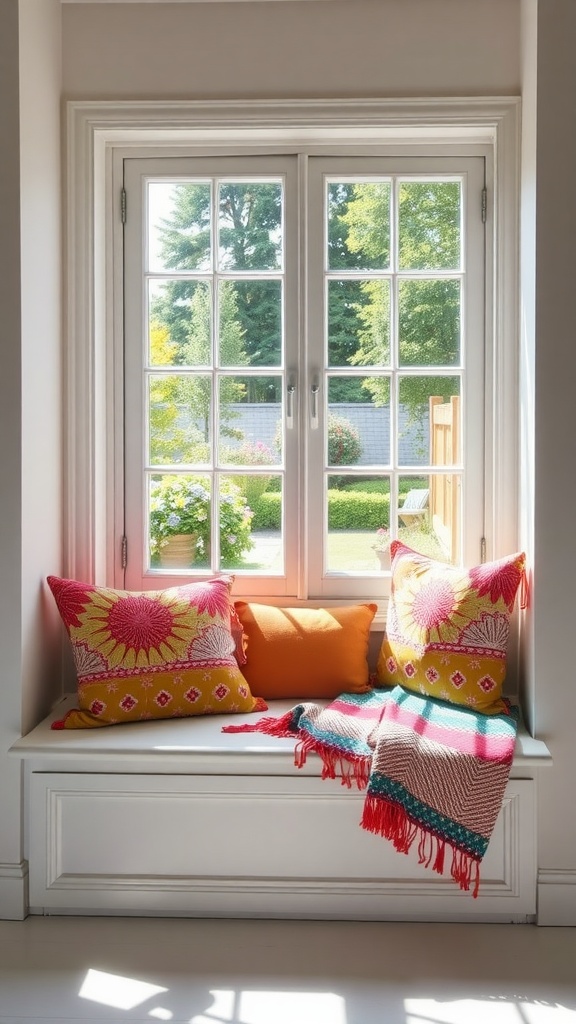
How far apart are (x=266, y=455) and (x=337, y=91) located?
1.16 meters

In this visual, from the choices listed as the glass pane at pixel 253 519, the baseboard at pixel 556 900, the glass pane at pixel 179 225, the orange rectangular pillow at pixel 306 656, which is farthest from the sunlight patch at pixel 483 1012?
the glass pane at pixel 179 225

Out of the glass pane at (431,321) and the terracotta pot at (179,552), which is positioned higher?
the glass pane at (431,321)

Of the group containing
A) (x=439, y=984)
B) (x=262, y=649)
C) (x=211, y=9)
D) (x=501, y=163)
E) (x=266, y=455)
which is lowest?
(x=439, y=984)

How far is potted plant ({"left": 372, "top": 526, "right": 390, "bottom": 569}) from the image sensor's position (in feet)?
9.93

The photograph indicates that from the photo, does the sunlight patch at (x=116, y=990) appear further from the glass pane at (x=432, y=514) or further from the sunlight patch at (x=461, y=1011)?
the glass pane at (x=432, y=514)

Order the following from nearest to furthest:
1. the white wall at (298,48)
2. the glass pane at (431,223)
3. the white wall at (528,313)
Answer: the white wall at (528,313), the white wall at (298,48), the glass pane at (431,223)

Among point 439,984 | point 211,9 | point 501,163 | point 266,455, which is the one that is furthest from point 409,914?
point 211,9

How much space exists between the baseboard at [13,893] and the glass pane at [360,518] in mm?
1367

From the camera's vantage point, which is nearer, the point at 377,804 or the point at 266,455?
the point at 377,804

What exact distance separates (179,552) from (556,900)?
5.10ft

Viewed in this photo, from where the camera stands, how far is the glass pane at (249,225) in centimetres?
298

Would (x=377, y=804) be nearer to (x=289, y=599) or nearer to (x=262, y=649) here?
(x=262, y=649)

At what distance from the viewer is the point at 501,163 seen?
280 cm

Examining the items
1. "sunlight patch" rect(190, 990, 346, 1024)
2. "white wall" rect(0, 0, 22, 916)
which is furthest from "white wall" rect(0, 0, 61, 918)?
"sunlight patch" rect(190, 990, 346, 1024)
